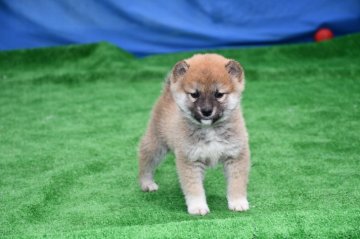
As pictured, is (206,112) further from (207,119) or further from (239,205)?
(239,205)

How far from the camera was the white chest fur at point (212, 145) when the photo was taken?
3.07 meters

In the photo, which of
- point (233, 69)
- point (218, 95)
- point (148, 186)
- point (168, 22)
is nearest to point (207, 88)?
point (218, 95)

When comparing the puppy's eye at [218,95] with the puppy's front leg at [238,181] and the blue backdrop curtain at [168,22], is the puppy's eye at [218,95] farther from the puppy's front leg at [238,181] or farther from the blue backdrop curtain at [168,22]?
the blue backdrop curtain at [168,22]

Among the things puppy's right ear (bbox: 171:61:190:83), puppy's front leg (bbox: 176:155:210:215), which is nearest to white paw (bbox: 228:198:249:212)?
puppy's front leg (bbox: 176:155:210:215)

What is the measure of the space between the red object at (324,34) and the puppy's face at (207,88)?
414 centimetres

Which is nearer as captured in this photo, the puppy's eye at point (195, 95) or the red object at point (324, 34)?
the puppy's eye at point (195, 95)

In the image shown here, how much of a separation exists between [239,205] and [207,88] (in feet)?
2.07

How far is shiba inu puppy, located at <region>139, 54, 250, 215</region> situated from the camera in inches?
116

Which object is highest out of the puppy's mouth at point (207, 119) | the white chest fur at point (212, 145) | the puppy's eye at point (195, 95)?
the puppy's eye at point (195, 95)

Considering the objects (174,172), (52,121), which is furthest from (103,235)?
(52,121)

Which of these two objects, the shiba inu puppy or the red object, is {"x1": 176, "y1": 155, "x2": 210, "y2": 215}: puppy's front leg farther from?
the red object

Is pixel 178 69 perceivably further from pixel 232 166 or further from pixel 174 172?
pixel 174 172

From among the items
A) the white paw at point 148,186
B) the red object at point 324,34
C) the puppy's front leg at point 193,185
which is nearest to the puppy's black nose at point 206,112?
the puppy's front leg at point 193,185

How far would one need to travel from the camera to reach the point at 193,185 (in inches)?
121
